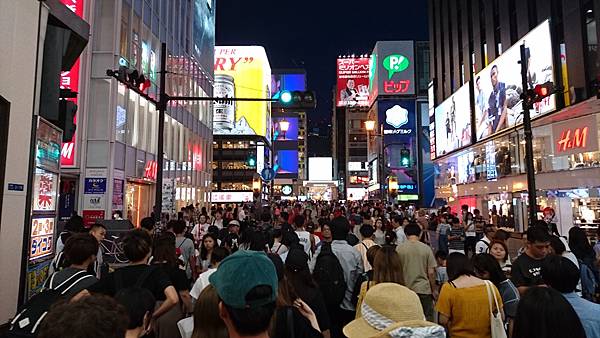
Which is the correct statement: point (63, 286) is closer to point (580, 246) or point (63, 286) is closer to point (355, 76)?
point (580, 246)

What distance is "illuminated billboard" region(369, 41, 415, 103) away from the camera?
83500 mm

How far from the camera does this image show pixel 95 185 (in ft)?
67.5

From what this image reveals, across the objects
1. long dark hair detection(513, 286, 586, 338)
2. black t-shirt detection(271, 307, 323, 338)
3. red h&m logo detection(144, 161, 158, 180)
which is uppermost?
red h&m logo detection(144, 161, 158, 180)

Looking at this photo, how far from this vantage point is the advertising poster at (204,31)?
39.3 metres

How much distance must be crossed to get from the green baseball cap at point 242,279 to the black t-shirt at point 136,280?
7.81ft

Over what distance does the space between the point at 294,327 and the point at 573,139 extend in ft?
77.6

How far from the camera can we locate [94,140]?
21.0 meters

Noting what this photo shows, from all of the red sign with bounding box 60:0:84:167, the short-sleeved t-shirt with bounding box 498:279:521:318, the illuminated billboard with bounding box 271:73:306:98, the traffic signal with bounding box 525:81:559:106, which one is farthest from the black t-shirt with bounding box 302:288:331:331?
the illuminated billboard with bounding box 271:73:306:98

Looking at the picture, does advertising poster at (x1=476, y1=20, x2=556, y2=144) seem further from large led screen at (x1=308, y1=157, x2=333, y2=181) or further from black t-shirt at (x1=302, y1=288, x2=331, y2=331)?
large led screen at (x1=308, y1=157, x2=333, y2=181)

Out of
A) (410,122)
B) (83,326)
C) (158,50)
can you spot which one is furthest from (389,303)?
(410,122)

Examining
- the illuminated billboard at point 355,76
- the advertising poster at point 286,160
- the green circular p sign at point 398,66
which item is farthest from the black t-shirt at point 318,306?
the advertising poster at point 286,160

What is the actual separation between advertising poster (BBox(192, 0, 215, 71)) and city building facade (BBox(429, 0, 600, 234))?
24372 millimetres

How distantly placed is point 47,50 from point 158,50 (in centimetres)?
1882

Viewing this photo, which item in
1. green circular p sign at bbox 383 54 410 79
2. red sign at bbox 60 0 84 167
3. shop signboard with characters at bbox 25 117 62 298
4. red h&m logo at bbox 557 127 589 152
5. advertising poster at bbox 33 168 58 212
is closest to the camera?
shop signboard with characters at bbox 25 117 62 298
